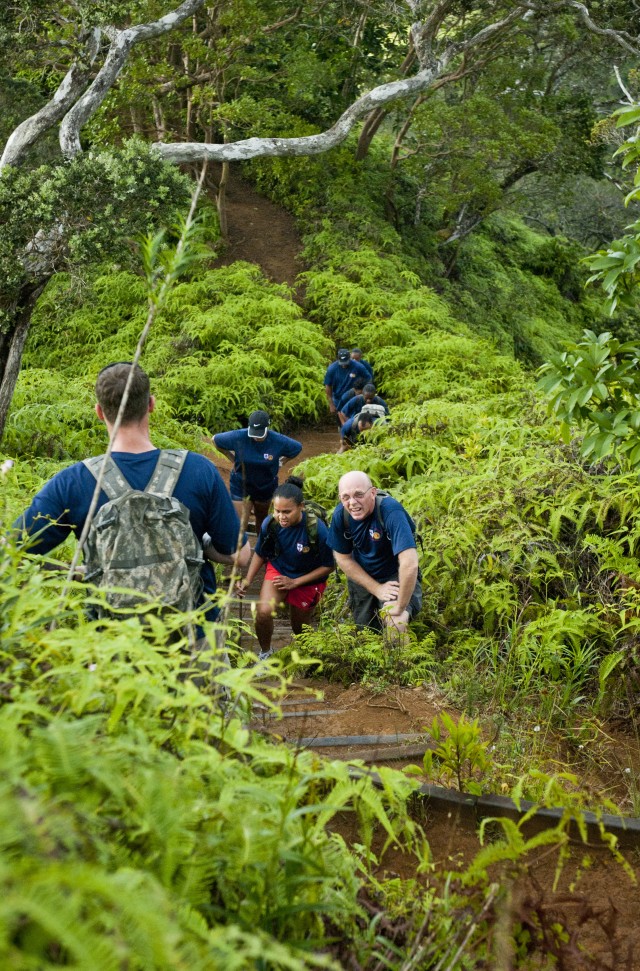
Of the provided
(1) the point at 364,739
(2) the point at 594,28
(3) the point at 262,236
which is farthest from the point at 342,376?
(1) the point at 364,739

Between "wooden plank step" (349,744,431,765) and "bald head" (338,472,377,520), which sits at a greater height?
"bald head" (338,472,377,520)

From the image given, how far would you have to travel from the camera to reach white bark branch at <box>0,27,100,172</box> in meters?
A: 10.7

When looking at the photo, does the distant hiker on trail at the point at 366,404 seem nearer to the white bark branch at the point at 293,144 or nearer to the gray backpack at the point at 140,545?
the white bark branch at the point at 293,144

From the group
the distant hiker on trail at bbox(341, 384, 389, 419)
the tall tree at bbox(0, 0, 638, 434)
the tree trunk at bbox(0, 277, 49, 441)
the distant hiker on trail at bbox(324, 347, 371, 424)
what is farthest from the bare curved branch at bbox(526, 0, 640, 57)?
the tree trunk at bbox(0, 277, 49, 441)

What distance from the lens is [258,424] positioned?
936 cm

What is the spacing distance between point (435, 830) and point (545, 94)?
25.1 m

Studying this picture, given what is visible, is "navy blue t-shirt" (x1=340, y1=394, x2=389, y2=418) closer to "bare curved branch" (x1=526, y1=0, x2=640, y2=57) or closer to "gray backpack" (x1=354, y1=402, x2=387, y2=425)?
"gray backpack" (x1=354, y1=402, x2=387, y2=425)

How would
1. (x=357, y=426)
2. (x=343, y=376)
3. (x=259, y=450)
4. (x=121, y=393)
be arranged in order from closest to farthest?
(x=121, y=393) < (x=259, y=450) < (x=357, y=426) < (x=343, y=376)

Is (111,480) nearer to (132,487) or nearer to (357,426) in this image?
(132,487)

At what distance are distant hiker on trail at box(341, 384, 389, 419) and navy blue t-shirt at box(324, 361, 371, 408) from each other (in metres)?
0.50

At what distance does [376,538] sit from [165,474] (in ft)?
11.1

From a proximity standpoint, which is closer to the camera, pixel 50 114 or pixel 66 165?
pixel 66 165

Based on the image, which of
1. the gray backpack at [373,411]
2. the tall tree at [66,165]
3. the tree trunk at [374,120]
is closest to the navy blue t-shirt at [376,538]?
the tall tree at [66,165]

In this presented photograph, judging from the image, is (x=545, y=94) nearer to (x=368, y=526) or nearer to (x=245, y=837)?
(x=368, y=526)
